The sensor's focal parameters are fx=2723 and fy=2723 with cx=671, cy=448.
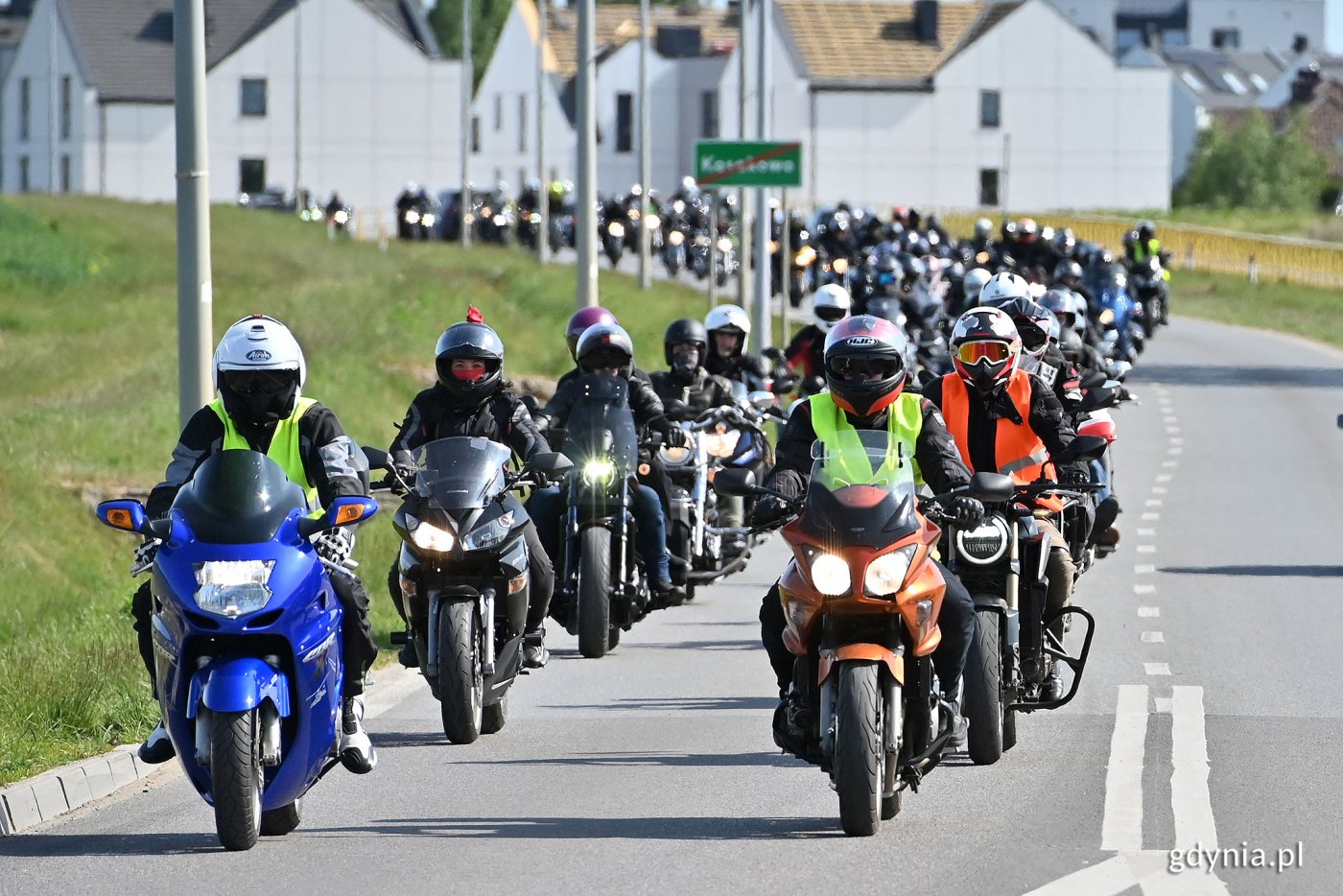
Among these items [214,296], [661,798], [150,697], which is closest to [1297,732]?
[661,798]

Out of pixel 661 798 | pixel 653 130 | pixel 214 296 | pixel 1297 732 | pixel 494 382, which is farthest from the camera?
pixel 653 130

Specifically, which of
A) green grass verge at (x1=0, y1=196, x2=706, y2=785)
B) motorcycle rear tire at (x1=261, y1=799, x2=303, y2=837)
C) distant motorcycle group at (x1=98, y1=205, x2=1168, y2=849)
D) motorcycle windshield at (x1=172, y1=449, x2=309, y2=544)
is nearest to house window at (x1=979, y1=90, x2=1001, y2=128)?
green grass verge at (x1=0, y1=196, x2=706, y2=785)

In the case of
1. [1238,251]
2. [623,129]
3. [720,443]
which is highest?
[623,129]

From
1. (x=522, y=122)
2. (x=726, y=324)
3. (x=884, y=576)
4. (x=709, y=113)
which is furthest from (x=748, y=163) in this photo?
(x=522, y=122)

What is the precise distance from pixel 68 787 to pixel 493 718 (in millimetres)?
2098

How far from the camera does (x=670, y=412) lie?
638 inches

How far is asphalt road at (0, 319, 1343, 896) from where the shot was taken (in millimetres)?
8109

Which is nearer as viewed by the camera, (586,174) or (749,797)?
(749,797)

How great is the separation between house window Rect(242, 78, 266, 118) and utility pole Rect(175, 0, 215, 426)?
81.0 meters

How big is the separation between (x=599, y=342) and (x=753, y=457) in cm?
284

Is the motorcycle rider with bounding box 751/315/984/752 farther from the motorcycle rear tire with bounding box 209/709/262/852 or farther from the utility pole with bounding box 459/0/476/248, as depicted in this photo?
the utility pole with bounding box 459/0/476/248

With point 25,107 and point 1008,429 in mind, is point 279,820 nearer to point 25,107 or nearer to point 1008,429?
point 1008,429

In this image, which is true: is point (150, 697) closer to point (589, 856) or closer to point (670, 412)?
point (589, 856)

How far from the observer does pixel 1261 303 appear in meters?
60.9
